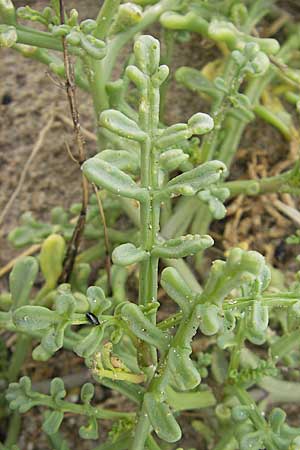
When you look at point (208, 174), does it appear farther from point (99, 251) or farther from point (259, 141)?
point (259, 141)

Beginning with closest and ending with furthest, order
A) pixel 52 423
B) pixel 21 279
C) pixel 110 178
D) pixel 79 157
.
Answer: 1. pixel 110 178
2. pixel 52 423
3. pixel 21 279
4. pixel 79 157

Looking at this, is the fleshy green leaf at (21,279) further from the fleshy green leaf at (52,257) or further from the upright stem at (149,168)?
the upright stem at (149,168)

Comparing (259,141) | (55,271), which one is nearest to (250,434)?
(55,271)

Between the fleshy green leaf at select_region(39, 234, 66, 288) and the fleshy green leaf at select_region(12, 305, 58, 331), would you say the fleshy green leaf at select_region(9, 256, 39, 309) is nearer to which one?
the fleshy green leaf at select_region(39, 234, 66, 288)

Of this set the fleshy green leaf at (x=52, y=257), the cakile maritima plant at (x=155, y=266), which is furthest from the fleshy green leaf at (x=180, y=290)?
the fleshy green leaf at (x=52, y=257)

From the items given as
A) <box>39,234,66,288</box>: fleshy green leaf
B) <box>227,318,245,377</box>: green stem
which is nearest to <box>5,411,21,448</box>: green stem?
<box>39,234,66,288</box>: fleshy green leaf

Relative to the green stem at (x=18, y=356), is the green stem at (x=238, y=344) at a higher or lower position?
higher

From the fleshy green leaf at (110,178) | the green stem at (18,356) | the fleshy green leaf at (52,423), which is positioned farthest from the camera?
the green stem at (18,356)

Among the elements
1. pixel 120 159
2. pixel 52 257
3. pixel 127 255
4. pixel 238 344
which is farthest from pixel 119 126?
pixel 52 257

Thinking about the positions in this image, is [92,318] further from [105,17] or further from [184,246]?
[105,17]
